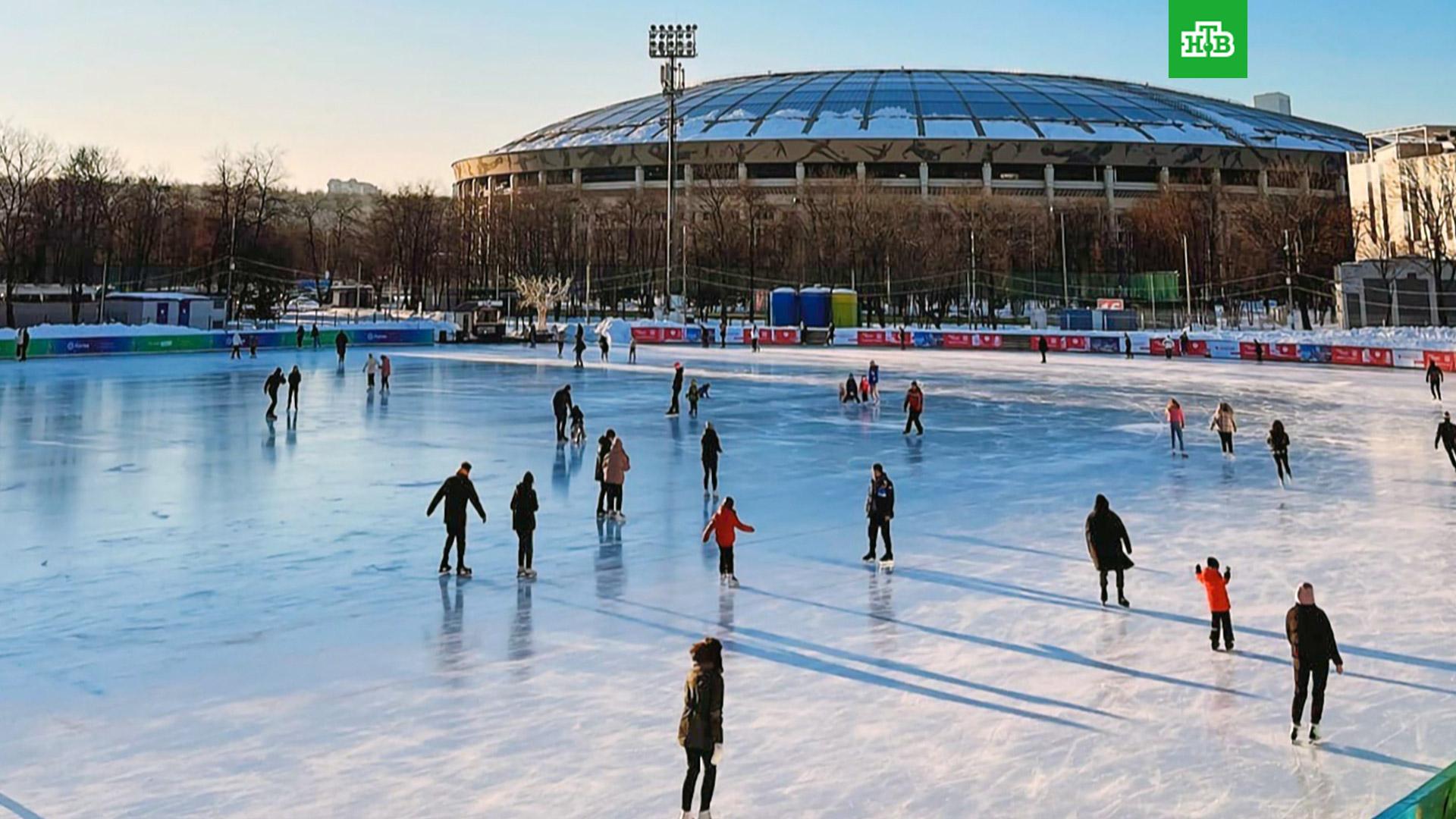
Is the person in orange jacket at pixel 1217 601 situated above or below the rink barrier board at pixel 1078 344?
below

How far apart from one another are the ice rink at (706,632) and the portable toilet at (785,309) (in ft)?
132

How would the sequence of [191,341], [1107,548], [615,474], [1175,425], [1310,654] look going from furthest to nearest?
[191,341]
[1175,425]
[615,474]
[1107,548]
[1310,654]

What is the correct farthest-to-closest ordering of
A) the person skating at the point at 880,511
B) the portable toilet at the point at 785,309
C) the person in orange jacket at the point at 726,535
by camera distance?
the portable toilet at the point at 785,309
the person skating at the point at 880,511
the person in orange jacket at the point at 726,535

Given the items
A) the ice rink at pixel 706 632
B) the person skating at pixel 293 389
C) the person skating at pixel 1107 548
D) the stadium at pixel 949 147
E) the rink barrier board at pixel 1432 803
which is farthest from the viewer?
the stadium at pixel 949 147

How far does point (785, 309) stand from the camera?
58.6 metres

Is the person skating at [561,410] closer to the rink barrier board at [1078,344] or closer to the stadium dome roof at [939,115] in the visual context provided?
the rink barrier board at [1078,344]

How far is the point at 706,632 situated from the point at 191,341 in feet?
149

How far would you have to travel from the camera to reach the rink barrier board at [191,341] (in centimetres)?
4053

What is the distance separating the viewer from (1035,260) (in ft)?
250

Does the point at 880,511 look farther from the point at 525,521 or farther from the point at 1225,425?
the point at 1225,425

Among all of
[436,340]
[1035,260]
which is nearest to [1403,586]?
[436,340]

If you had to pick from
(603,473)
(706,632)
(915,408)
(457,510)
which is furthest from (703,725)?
(915,408)

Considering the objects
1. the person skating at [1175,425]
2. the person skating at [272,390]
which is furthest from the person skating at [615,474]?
the person skating at [272,390]

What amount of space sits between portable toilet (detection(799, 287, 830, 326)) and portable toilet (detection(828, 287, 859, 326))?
12.0 inches
